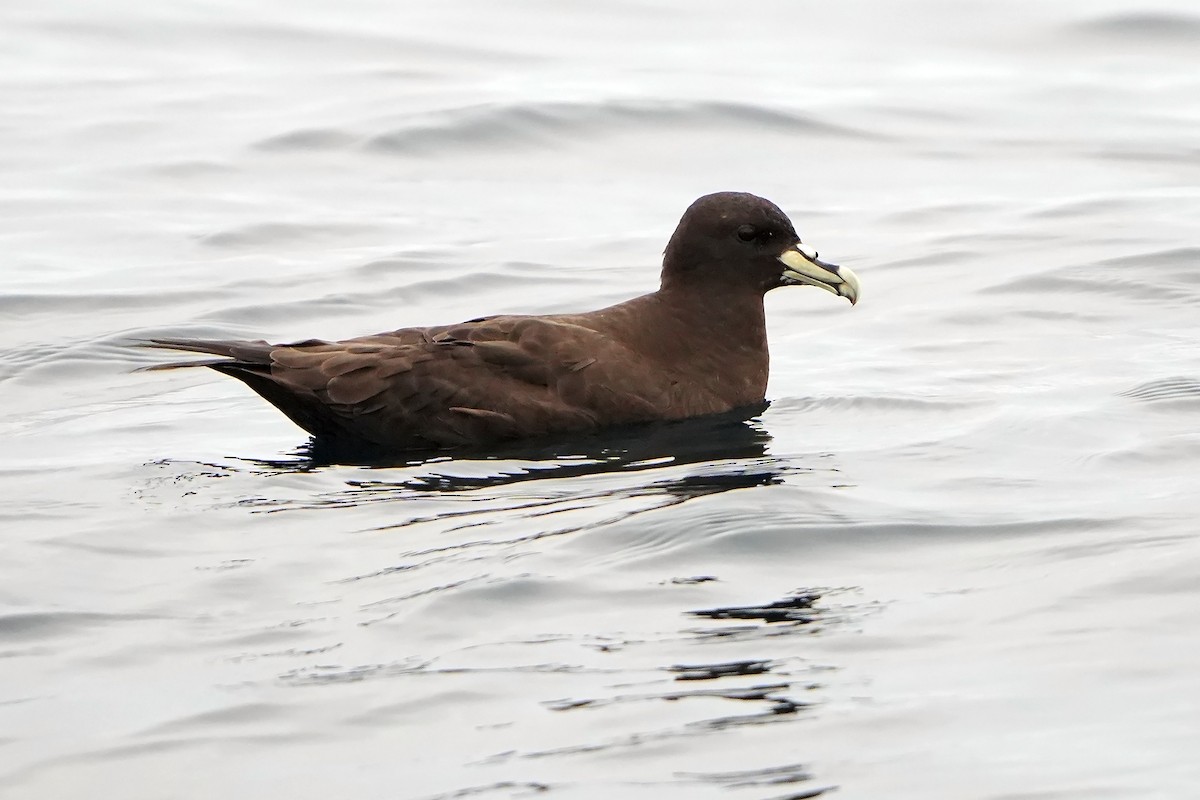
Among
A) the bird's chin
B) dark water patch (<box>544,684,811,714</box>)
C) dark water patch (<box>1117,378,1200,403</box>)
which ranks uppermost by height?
the bird's chin

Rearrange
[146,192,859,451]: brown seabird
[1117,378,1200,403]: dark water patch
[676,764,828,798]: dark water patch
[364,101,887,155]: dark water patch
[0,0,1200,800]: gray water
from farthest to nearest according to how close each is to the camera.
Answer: [364,101,887,155]: dark water patch
[1117,378,1200,403]: dark water patch
[146,192,859,451]: brown seabird
[0,0,1200,800]: gray water
[676,764,828,798]: dark water patch

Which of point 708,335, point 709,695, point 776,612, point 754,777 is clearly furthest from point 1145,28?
point 754,777

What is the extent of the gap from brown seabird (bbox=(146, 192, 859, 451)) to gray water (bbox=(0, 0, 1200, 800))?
25 cm

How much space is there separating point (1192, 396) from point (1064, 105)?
936 centimetres

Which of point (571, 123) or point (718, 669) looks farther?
point (571, 123)

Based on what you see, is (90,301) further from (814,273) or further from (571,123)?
(571,123)

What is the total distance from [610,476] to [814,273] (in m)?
1.97

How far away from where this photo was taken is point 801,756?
4.57 meters

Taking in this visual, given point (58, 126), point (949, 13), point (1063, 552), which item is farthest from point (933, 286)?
point (949, 13)

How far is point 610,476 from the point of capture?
727 cm

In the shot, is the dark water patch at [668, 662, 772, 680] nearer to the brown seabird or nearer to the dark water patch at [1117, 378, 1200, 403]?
the brown seabird

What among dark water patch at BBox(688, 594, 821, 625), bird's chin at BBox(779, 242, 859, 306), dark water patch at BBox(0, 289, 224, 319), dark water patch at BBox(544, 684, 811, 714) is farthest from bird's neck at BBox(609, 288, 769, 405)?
dark water patch at BBox(0, 289, 224, 319)

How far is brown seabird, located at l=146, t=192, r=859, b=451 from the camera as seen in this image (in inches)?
311

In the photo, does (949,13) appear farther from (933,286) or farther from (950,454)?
(950,454)
